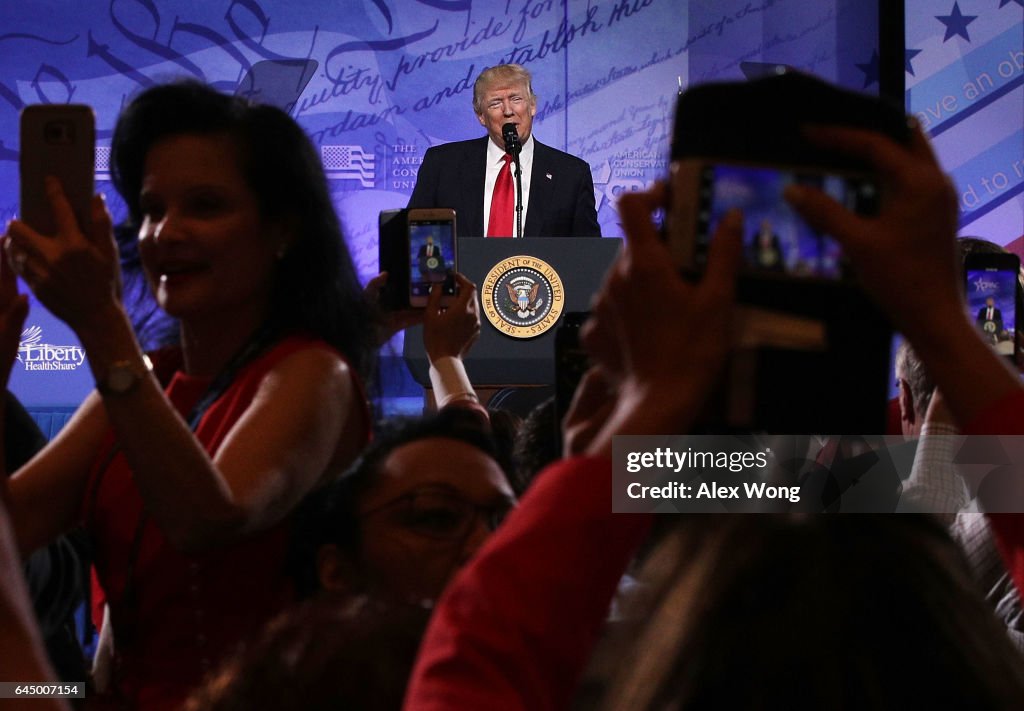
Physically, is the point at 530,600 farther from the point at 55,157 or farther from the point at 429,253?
the point at 429,253

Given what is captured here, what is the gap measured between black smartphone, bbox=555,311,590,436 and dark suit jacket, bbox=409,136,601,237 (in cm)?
340

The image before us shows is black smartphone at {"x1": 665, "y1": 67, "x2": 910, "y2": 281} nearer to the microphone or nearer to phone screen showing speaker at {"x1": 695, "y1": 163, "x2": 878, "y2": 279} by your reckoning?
phone screen showing speaker at {"x1": 695, "y1": 163, "x2": 878, "y2": 279}

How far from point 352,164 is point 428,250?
4.26 metres

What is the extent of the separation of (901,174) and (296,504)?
2.50 feet

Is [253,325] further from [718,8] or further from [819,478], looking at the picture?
[718,8]

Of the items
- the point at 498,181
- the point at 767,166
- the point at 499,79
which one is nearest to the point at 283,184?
the point at 767,166

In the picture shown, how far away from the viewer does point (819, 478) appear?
0.87m

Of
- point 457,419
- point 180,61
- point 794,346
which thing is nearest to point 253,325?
point 457,419

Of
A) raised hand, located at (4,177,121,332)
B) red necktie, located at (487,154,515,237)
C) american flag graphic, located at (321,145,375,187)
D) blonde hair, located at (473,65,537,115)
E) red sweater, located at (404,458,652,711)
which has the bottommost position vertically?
red sweater, located at (404,458,652,711)

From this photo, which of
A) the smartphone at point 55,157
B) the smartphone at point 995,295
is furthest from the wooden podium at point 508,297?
the smartphone at point 55,157

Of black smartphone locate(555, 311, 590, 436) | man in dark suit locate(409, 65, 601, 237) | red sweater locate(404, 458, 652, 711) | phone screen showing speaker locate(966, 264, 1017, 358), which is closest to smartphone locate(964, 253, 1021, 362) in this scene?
phone screen showing speaker locate(966, 264, 1017, 358)

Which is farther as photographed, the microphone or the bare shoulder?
the microphone

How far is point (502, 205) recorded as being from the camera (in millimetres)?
4824

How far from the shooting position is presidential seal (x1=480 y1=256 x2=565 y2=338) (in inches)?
124
